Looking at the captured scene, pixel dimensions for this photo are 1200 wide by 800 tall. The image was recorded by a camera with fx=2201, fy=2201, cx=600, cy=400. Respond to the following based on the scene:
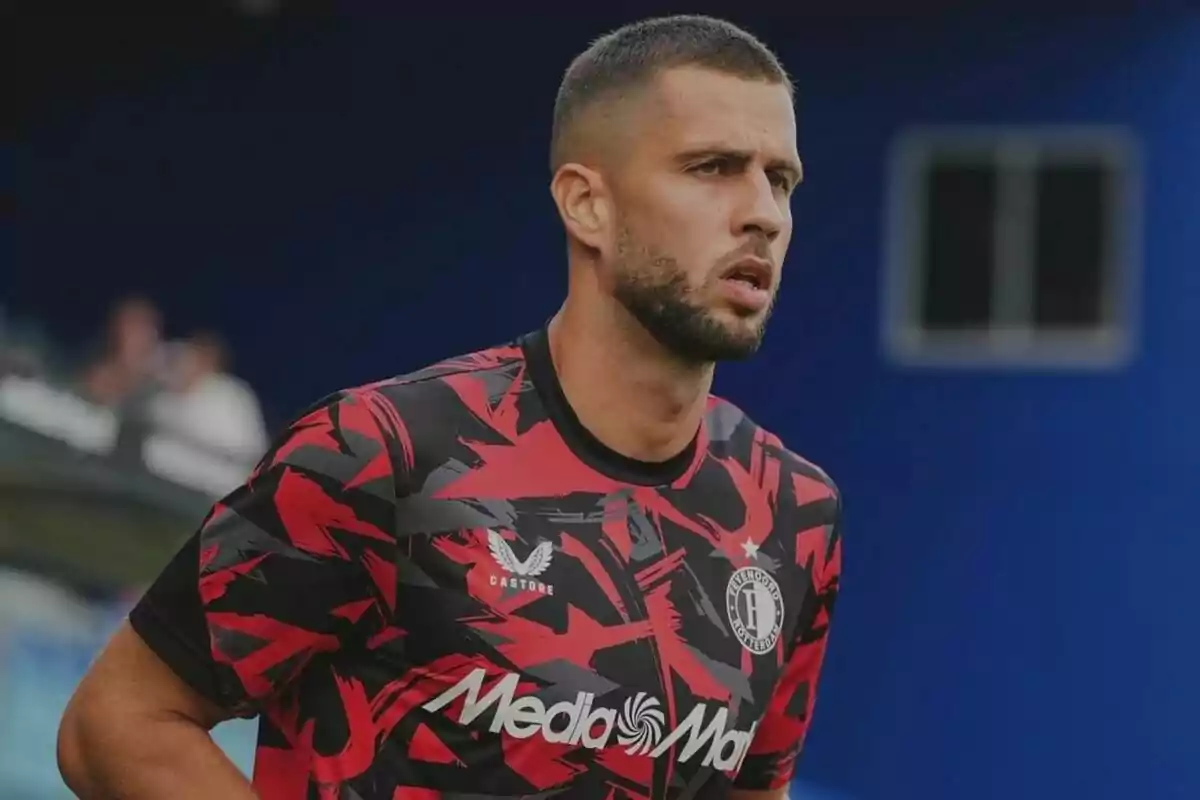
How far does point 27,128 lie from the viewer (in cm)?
1297

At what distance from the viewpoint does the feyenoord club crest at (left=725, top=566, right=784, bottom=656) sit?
9.69 feet

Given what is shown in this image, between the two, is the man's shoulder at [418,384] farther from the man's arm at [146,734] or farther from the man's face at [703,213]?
the man's arm at [146,734]

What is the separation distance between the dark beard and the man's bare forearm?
2.55ft

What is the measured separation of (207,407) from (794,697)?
6640 millimetres

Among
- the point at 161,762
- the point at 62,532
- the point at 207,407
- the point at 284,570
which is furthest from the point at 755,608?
the point at 207,407

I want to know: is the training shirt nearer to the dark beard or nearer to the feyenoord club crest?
the feyenoord club crest

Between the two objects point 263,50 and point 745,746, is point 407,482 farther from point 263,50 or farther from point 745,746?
point 263,50

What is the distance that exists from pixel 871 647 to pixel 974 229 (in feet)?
7.53

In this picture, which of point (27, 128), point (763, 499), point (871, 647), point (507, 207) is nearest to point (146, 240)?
point (27, 128)

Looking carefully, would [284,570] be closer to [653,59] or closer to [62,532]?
[653,59]

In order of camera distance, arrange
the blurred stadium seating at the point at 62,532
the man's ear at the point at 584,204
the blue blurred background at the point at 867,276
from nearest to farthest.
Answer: the man's ear at the point at 584,204 < the blurred stadium seating at the point at 62,532 < the blue blurred background at the point at 867,276

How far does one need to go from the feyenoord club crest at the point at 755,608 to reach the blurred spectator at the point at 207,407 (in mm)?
6156

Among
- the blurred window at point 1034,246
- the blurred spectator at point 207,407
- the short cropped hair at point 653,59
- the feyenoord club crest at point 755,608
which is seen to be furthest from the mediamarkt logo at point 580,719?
the blurred window at point 1034,246

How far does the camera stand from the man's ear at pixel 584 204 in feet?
9.67
